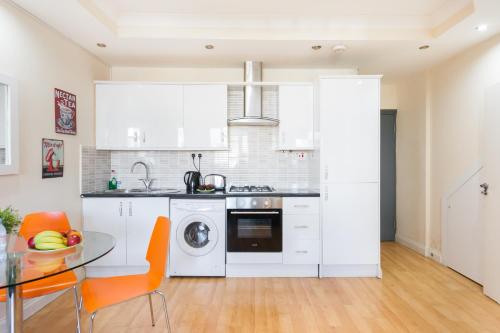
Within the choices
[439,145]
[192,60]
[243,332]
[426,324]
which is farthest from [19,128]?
[439,145]

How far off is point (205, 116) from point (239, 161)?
733mm

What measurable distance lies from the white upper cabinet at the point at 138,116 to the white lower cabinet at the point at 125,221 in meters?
0.68

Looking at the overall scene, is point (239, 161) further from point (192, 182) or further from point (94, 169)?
point (94, 169)

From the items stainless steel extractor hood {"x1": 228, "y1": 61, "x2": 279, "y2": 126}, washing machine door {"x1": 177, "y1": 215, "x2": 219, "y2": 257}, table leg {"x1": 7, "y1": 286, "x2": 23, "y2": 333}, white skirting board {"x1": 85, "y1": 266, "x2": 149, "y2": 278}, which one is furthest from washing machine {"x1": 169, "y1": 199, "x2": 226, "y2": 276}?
table leg {"x1": 7, "y1": 286, "x2": 23, "y2": 333}

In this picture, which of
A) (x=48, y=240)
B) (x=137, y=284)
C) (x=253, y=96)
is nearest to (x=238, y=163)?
(x=253, y=96)

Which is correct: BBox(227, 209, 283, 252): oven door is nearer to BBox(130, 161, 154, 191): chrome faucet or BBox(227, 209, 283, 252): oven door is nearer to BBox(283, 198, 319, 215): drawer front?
BBox(283, 198, 319, 215): drawer front

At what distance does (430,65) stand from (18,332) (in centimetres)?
452

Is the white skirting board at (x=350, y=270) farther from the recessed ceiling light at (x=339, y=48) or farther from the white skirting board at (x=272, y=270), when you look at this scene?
the recessed ceiling light at (x=339, y=48)

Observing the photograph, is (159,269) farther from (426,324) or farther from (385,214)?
(385,214)

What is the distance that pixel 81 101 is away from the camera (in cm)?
317

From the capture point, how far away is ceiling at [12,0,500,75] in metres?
2.62

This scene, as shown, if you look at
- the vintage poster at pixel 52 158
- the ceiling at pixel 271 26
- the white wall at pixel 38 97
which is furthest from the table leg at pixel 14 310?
the ceiling at pixel 271 26

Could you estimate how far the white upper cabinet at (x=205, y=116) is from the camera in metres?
3.46

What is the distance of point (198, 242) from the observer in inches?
125
